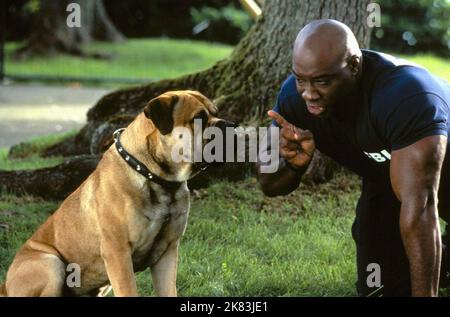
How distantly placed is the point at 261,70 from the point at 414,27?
14692 mm

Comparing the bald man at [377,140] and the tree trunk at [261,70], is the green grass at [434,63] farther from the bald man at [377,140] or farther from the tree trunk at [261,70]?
the bald man at [377,140]

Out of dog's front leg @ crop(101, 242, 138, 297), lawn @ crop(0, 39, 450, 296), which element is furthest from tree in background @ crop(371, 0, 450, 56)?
dog's front leg @ crop(101, 242, 138, 297)

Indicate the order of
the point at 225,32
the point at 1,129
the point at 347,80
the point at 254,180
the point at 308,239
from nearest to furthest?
the point at 347,80 → the point at 308,239 → the point at 254,180 → the point at 1,129 → the point at 225,32

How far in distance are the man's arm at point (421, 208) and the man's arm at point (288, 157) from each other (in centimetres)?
80

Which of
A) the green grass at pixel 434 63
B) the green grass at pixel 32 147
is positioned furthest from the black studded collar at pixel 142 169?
the green grass at pixel 434 63

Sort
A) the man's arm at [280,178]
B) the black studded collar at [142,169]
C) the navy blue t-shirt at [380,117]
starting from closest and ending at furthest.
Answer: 1. the navy blue t-shirt at [380,117]
2. the black studded collar at [142,169]
3. the man's arm at [280,178]

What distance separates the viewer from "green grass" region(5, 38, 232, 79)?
17500 millimetres

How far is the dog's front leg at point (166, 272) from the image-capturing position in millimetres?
4676

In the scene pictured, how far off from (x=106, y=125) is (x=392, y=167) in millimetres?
4023

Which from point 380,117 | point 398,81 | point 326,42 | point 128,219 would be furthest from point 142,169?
point 398,81

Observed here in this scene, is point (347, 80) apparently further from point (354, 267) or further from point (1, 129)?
point (1, 129)

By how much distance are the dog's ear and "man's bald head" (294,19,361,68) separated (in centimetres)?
75

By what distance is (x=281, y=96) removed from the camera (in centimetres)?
511
